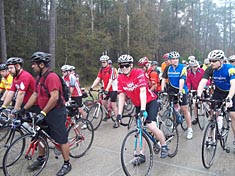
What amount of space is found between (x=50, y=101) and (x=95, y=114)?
11.4ft

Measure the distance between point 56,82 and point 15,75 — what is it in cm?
118

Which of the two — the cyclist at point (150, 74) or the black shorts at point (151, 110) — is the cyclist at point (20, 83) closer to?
the black shorts at point (151, 110)

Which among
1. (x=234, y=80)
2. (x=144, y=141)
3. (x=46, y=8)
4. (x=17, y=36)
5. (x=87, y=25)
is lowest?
(x=144, y=141)

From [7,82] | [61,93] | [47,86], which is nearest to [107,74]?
[7,82]

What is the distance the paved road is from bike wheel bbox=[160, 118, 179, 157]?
138mm

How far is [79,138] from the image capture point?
4.89 m

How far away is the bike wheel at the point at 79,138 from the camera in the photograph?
4.76 meters

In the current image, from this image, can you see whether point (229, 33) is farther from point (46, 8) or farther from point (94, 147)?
point (94, 147)

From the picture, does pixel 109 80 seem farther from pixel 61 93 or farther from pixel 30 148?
pixel 30 148

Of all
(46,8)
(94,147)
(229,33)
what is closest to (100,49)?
(46,8)

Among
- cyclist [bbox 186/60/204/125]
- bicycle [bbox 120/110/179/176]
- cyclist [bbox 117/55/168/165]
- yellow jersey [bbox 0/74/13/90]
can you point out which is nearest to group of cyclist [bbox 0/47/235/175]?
cyclist [bbox 117/55/168/165]

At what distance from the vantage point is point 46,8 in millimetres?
25406

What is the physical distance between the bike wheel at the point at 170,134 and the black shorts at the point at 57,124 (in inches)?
76.8

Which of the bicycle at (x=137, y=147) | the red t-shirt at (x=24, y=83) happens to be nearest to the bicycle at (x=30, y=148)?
the red t-shirt at (x=24, y=83)
